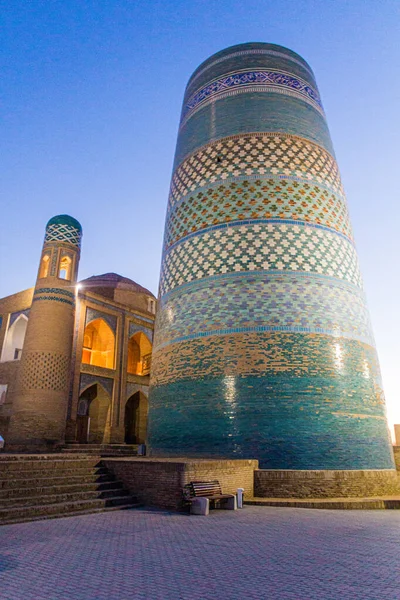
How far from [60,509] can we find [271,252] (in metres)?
5.00

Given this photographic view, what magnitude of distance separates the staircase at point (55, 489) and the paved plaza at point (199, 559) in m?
0.31

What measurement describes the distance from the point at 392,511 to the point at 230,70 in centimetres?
888

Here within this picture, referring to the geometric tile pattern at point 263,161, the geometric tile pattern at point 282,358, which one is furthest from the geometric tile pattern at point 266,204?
the geometric tile pattern at point 282,358

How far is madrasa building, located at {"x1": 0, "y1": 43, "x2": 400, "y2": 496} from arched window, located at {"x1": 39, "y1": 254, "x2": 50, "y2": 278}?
0.20 meters

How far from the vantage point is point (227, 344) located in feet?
23.2

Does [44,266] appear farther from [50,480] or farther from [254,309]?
[50,480]

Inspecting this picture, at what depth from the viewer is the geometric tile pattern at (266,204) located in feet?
25.9

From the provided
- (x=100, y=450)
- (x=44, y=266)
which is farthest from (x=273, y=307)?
(x=44, y=266)

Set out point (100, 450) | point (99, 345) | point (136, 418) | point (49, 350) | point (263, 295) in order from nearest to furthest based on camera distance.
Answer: point (263, 295) → point (100, 450) → point (49, 350) → point (99, 345) → point (136, 418)

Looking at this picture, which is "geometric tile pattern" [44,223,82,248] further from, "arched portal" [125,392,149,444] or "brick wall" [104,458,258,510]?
"brick wall" [104,458,258,510]

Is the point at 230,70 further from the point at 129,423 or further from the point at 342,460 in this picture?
the point at 129,423

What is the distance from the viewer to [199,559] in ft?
9.32

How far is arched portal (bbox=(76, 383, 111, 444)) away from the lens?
13.0 meters

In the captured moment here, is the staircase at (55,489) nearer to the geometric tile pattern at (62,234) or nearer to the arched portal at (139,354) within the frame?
the geometric tile pattern at (62,234)
